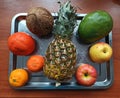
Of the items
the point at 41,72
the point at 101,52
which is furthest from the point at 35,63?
the point at 101,52

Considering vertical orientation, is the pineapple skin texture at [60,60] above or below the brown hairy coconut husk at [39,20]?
below

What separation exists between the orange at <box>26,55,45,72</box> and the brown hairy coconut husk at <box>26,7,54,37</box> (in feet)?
0.27

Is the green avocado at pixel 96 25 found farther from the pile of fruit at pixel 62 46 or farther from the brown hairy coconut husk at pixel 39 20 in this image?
the brown hairy coconut husk at pixel 39 20

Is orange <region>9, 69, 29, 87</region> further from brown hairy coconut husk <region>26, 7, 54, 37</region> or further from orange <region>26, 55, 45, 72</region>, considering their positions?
brown hairy coconut husk <region>26, 7, 54, 37</region>

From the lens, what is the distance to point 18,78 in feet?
2.24

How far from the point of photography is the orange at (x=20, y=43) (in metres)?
0.69

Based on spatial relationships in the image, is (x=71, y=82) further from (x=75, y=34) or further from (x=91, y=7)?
(x=91, y=7)

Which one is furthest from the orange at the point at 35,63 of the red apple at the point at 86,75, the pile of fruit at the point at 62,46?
the red apple at the point at 86,75

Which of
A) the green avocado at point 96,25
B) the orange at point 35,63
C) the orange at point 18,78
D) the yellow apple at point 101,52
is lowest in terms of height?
the orange at point 18,78

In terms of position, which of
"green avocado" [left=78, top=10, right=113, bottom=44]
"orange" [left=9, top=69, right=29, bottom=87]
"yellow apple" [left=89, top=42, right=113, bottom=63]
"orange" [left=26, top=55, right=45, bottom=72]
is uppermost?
"green avocado" [left=78, top=10, right=113, bottom=44]

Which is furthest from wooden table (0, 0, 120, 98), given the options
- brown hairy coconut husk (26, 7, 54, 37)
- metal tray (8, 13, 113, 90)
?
brown hairy coconut husk (26, 7, 54, 37)

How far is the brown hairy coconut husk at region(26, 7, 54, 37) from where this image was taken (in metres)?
0.67

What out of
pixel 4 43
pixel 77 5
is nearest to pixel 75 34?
pixel 77 5

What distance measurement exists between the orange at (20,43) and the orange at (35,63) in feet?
0.11
